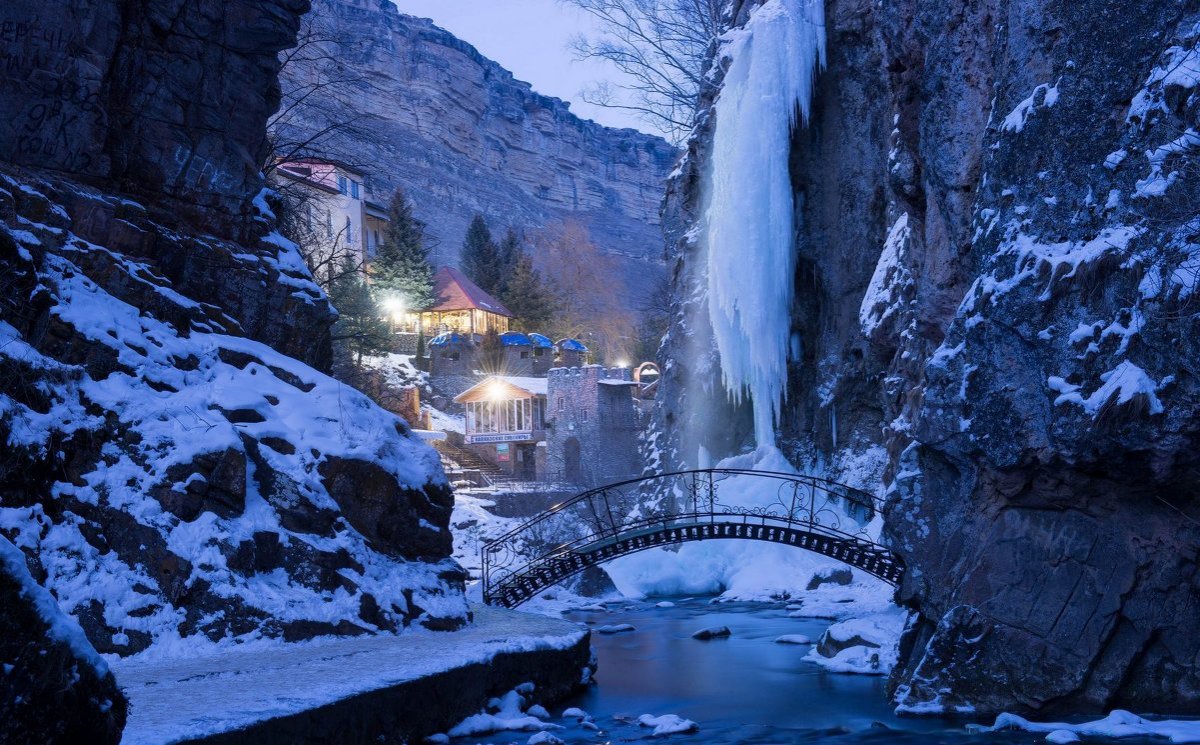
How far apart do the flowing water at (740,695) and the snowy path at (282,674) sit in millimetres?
977

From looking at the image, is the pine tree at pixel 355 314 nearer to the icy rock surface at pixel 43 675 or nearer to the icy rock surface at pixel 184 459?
the icy rock surface at pixel 184 459

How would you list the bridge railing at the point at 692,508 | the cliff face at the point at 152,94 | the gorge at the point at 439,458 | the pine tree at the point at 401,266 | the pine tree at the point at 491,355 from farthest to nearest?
the pine tree at the point at 491,355, the pine tree at the point at 401,266, the bridge railing at the point at 692,508, the cliff face at the point at 152,94, the gorge at the point at 439,458

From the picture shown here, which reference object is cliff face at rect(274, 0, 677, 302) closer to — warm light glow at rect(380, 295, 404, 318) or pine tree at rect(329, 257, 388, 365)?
warm light glow at rect(380, 295, 404, 318)

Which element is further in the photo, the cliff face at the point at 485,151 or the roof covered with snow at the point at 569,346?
the cliff face at the point at 485,151

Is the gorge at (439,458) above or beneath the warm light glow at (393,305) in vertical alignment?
beneath

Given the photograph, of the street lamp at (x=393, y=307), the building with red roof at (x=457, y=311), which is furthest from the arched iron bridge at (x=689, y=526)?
the building with red roof at (x=457, y=311)

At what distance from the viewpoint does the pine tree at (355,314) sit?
103 feet

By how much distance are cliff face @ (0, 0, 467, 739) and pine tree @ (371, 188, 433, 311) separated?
34.9 metres

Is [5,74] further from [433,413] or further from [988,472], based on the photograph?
[433,413]

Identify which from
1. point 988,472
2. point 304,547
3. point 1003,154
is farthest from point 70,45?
point 988,472

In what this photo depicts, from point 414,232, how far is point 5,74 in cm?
4020

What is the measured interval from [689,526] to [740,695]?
4582mm

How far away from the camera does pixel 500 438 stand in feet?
145

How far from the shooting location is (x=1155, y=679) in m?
9.80
